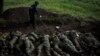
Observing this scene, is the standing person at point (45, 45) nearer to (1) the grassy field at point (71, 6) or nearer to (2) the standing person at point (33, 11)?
(2) the standing person at point (33, 11)

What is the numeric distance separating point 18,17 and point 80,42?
19.4 feet

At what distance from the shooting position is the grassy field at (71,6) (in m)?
24.2

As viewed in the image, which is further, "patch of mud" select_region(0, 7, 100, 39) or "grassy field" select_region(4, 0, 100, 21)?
"grassy field" select_region(4, 0, 100, 21)

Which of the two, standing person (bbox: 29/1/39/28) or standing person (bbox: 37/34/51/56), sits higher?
standing person (bbox: 29/1/39/28)

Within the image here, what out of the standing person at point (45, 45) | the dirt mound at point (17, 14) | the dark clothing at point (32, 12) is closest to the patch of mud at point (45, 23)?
the dirt mound at point (17, 14)

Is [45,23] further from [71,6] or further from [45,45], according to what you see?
[71,6]

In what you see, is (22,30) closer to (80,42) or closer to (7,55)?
(7,55)

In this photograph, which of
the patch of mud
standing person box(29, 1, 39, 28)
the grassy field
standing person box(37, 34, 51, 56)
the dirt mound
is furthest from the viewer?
the grassy field

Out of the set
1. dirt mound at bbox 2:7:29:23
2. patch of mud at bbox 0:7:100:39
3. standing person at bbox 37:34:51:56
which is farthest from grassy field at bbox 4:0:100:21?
standing person at bbox 37:34:51:56

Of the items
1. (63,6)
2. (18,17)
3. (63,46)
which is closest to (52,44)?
(63,46)

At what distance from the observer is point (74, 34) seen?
64.7ft

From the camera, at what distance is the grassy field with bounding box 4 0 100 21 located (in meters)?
24.2

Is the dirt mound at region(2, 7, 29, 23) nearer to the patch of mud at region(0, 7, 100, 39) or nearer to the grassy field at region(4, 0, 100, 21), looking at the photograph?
the patch of mud at region(0, 7, 100, 39)

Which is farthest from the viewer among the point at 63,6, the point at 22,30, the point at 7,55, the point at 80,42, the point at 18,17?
the point at 63,6
